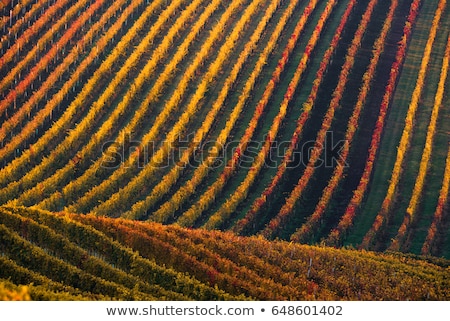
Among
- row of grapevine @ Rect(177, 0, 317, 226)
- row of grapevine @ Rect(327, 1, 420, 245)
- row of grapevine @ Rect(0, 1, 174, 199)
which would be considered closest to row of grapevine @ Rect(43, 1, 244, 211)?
row of grapevine @ Rect(0, 1, 174, 199)

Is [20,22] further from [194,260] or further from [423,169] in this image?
[194,260]

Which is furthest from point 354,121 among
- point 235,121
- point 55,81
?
point 55,81

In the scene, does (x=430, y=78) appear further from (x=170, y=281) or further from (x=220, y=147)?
(x=170, y=281)

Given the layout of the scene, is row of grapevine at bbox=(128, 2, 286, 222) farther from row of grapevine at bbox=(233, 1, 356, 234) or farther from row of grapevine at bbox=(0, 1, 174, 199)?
row of grapevine at bbox=(0, 1, 174, 199)

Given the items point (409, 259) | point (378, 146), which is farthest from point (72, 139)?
point (409, 259)
